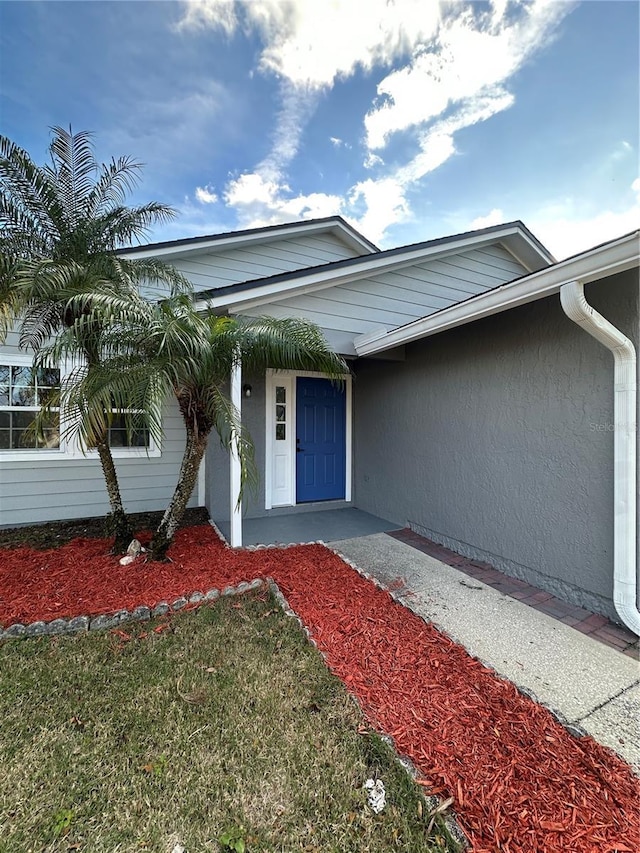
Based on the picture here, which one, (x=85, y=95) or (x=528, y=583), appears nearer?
(x=528, y=583)

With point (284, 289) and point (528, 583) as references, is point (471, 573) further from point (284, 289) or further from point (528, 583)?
point (284, 289)

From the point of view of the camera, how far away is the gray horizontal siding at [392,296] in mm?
5145

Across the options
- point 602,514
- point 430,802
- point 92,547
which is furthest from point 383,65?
point 430,802

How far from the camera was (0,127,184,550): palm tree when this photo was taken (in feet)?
11.3

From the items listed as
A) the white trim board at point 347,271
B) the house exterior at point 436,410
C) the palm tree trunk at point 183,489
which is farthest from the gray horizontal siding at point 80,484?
the white trim board at point 347,271

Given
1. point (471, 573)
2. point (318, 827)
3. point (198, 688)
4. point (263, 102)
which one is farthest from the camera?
point (263, 102)

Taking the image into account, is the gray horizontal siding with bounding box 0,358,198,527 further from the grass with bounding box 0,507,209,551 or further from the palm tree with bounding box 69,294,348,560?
the palm tree with bounding box 69,294,348,560

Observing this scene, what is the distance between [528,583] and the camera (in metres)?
3.93

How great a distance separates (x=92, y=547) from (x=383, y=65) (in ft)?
29.9

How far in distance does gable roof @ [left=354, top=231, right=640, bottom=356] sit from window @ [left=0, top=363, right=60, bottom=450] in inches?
201

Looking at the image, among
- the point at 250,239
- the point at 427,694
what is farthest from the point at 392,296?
the point at 427,694

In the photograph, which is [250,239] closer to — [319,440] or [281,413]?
[281,413]

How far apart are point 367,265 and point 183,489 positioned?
3984 millimetres

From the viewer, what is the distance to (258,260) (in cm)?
728
